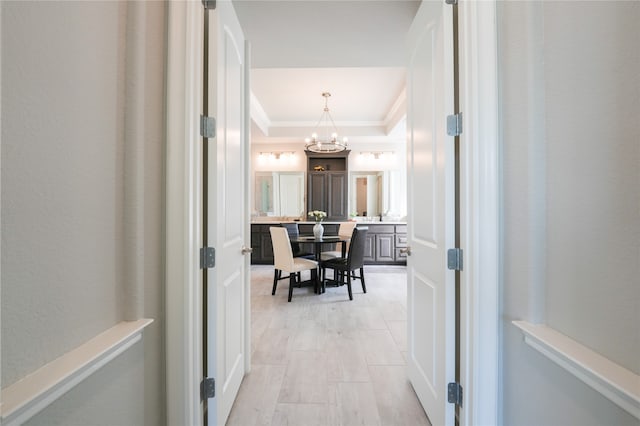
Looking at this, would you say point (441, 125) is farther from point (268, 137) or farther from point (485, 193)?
point (268, 137)

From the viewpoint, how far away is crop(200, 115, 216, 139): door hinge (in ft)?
3.85

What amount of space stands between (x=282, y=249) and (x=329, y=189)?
8.66 ft

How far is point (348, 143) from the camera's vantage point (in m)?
6.03

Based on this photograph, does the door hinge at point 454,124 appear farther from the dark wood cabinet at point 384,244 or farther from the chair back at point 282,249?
the dark wood cabinet at point 384,244

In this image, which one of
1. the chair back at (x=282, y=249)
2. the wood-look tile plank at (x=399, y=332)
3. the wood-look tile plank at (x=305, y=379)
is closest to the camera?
the wood-look tile plank at (x=305, y=379)

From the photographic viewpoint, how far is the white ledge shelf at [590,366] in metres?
0.60

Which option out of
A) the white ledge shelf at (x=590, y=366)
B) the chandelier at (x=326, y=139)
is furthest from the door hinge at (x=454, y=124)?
the chandelier at (x=326, y=139)

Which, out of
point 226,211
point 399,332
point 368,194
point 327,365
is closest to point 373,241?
point 368,194

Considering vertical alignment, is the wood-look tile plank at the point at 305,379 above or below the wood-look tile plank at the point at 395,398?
above

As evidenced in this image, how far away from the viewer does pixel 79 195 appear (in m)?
0.75

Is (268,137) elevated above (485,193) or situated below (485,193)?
above

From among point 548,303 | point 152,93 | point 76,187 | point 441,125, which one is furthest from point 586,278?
point 152,93

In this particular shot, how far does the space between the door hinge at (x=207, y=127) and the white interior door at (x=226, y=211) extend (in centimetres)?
2

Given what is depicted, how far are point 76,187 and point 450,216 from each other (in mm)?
1325
